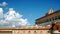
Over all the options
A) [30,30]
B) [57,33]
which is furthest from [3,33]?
[57,33]

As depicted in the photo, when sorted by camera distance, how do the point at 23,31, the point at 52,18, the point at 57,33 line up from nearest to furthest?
the point at 57,33 < the point at 23,31 < the point at 52,18

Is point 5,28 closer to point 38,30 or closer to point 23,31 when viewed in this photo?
point 23,31

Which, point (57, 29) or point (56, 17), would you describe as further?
point (56, 17)

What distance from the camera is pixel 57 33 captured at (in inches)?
1282

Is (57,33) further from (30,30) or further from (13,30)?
(13,30)

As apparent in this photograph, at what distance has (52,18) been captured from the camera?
39.1m

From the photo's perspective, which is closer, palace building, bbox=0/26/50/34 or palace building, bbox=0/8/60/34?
palace building, bbox=0/8/60/34

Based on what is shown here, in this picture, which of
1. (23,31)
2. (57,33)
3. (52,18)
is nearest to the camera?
(57,33)

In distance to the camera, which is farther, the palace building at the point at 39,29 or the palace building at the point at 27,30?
the palace building at the point at 27,30

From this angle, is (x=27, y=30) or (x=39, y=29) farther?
(x=27, y=30)

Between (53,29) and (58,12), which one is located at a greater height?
(58,12)

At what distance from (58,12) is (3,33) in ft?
42.9

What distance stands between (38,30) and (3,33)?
7.79m

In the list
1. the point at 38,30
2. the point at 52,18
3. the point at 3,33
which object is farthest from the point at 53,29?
the point at 3,33
